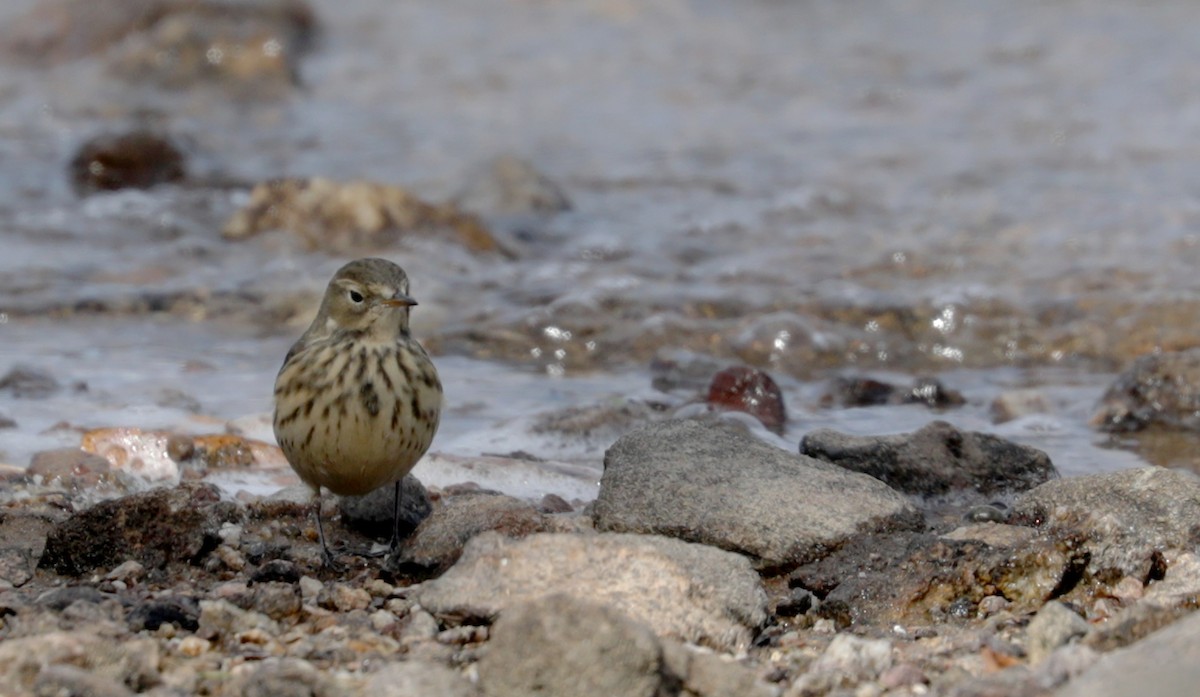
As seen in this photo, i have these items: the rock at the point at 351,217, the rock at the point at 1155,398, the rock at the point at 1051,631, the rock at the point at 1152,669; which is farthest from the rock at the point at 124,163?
the rock at the point at 1152,669

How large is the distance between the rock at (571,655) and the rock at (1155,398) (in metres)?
4.66

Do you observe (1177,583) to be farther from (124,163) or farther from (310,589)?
(124,163)

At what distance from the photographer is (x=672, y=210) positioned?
43.1ft

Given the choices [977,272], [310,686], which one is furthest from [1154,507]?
[977,272]

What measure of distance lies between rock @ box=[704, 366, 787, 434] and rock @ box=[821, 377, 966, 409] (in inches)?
19.7

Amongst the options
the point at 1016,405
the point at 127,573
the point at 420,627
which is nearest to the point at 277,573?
the point at 127,573

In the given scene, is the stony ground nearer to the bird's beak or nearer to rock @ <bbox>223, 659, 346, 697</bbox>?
rock @ <bbox>223, 659, 346, 697</bbox>

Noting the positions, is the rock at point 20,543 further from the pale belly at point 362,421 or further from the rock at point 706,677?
the rock at point 706,677

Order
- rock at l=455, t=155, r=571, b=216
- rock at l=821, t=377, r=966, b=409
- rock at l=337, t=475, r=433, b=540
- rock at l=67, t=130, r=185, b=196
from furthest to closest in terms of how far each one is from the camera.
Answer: rock at l=67, t=130, r=185, b=196 → rock at l=455, t=155, r=571, b=216 → rock at l=821, t=377, r=966, b=409 → rock at l=337, t=475, r=433, b=540

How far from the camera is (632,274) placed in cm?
1082

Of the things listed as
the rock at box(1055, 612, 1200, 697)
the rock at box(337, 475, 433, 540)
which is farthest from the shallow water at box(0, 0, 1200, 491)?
the rock at box(1055, 612, 1200, 697)

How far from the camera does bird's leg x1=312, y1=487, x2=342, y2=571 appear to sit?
16.6 ft

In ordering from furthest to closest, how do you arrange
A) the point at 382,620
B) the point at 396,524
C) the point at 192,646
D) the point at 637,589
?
the point at 396,524 < the point at 382,620 < the point at 637,589 < the point at 192,646

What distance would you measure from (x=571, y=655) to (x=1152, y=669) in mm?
1238
